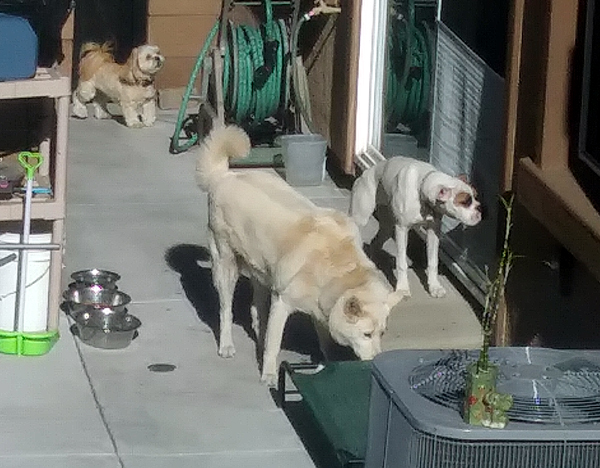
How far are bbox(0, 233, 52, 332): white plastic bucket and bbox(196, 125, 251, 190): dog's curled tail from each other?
0.80 metres

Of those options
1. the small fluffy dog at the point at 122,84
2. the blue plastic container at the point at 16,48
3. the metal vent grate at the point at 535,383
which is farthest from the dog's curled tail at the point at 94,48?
the metal vent grate at the point at 535,383

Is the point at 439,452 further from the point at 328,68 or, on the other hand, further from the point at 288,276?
the point at 328,68

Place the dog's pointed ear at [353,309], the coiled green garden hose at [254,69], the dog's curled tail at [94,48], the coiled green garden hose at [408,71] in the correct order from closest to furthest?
the dog's pointed ear at [353,309] → the coiled green garden hose at [408,71] → the coiled green garden hose at [254,69] → the dog's curled tail at [94,48]

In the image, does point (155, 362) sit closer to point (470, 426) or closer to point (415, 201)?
point (415, 201)

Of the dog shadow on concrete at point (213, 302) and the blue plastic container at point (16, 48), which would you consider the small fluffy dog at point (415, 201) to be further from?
the blue plastic container at point (16, 48)

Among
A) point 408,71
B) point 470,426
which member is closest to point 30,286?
point 408,71

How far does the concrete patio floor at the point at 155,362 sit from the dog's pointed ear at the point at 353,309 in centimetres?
56

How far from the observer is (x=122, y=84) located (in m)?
11.7

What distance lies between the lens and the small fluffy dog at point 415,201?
297 inches

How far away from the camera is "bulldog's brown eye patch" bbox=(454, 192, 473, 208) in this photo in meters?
7.50

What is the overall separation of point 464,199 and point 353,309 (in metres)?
1.38

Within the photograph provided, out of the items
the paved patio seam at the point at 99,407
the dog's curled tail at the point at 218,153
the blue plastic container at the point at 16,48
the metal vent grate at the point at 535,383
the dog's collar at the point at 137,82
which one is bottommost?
the paved patio seam at the point at 99,407

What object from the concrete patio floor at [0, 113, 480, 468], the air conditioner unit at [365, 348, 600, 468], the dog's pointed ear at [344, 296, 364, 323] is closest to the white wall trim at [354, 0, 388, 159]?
the concrete patio floor at [0, 113, 480, 468]

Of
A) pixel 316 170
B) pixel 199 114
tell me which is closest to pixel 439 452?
pixel 316 170
